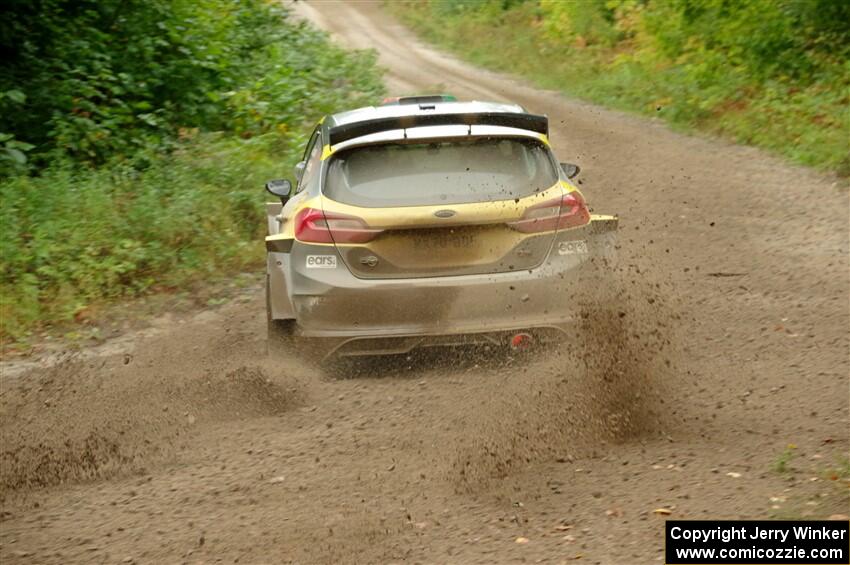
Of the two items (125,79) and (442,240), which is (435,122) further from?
(125,79)

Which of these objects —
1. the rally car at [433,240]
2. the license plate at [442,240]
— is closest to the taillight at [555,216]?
the rally car at [433,240]

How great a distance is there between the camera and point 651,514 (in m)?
4.80

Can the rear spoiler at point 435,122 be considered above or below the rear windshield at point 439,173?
above

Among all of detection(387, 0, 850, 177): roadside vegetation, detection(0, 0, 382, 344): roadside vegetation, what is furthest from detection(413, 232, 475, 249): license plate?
detection(387, 0, 850, 177): roadside vegetation

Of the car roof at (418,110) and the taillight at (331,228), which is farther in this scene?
the car roof at (418,110)

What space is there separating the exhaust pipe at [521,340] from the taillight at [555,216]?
24.5 inches

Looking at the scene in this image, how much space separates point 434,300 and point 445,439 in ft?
3.66

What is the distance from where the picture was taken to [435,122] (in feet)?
23.9

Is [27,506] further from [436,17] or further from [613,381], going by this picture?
[436,17]

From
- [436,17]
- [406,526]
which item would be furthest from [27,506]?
[436,17]

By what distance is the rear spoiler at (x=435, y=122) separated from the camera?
727 cm

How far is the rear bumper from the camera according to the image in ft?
22.9

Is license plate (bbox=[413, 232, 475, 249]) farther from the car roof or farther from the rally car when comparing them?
the car roof

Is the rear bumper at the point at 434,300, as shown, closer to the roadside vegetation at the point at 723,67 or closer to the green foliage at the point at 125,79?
the green foliage at the point at 125,79
